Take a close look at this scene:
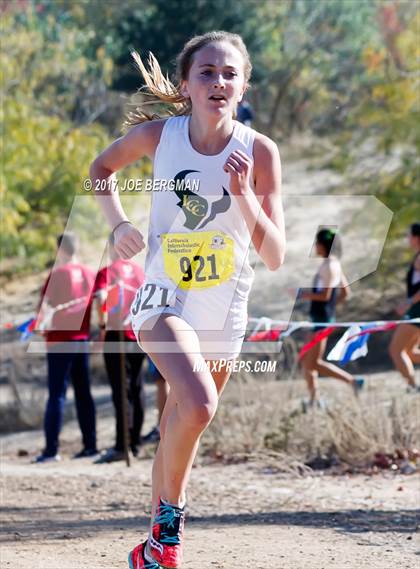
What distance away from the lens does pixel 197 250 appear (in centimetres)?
416

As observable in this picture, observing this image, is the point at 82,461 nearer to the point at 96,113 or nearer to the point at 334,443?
the point at 334,443

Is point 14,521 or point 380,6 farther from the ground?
point 380,6

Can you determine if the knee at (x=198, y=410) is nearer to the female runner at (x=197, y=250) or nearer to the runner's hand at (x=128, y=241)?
the female runner at (x=197, y=250)

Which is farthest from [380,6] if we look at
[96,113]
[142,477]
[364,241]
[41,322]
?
[142,477]

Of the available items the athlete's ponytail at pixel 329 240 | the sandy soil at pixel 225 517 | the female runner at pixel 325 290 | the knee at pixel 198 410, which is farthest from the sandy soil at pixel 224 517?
the athlete's ponytail at pixel 329 240

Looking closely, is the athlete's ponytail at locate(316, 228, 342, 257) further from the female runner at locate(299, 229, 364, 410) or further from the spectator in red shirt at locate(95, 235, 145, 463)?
the spectator in red shirt at locate(95, 235, 145, 463)

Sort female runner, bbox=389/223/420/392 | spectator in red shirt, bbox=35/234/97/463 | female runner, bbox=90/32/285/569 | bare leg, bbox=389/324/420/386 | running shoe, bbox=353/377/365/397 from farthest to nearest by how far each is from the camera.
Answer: bare leg, bbox=389/324/420/386
female runner, bbox=389/223/420/392
running shoe, bbox=353/377/365/397
spectator in red shirt, bbox=35/234/97/463
female runner, bbox=90/32/285/569

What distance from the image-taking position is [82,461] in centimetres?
920

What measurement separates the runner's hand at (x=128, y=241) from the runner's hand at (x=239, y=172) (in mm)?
424

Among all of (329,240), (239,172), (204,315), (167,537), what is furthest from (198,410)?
(329,240)

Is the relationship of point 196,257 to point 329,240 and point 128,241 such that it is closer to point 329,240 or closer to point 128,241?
point 128,241

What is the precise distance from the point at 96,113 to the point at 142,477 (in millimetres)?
14298

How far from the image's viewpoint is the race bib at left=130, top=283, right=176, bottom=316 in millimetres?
4164

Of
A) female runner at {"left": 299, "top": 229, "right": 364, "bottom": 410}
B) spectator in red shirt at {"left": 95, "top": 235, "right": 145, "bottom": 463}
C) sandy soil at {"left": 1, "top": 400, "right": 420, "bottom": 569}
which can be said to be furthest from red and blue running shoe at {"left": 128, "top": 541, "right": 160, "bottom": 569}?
female runner at {"left": 299, "top": 229, "right": 364, "bottom": 410}
